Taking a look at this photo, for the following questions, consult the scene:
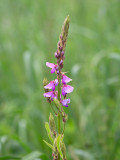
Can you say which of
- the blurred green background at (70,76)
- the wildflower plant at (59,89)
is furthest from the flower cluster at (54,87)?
the blurred green background at (70,76)

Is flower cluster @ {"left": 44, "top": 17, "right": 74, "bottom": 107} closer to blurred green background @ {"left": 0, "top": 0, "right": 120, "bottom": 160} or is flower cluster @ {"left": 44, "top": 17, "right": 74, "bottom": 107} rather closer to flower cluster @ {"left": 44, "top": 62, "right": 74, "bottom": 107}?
flower cluster @ {"left": 44, "top": 62, "right": 74, "bottom": 107}

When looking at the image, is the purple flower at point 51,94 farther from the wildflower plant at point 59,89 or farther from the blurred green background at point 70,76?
the blurred green background at point 70,76

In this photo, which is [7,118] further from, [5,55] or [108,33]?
[108,33]

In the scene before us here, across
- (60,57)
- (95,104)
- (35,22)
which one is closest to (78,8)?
(35,22)

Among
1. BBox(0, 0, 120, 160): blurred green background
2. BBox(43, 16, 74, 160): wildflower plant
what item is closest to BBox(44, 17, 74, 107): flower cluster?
BBox(43, 16, 74, 160): wildflower plant

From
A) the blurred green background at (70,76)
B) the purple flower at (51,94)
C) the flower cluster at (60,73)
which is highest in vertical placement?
the blurred green background at (70,76)

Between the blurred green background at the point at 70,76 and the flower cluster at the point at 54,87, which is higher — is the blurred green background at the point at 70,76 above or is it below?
above

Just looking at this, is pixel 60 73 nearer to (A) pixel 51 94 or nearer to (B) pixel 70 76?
(A) pixel 51 94

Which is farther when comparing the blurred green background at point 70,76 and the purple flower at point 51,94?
the blurred green background at point 70,76

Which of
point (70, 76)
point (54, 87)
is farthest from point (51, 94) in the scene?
point (70, 76)
